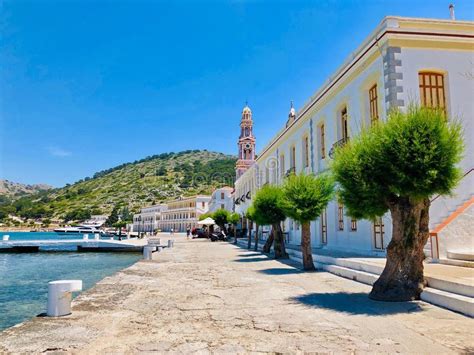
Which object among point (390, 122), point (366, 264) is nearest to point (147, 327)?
point (390, 122)

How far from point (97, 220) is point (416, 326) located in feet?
422

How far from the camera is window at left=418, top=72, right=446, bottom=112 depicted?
1264 centimetres

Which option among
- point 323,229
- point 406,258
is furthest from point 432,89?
point 323,229

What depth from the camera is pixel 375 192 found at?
7410mm

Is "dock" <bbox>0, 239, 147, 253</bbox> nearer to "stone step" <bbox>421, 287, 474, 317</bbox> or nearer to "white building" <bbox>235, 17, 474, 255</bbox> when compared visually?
"white building" <bbox>235, 17, 474, 255</bbox>

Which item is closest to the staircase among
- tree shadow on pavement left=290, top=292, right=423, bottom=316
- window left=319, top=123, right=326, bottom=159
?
tree shadow on pavement left=290, top=292, right=423, bottom=316

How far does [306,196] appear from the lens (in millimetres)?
12172

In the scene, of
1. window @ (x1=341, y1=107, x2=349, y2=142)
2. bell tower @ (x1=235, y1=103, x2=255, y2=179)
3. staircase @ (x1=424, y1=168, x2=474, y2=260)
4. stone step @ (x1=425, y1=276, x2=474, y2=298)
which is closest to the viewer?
stone step @ (x1=425, y1=276, x2=474, y2=298)

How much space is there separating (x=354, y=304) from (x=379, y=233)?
7.13m

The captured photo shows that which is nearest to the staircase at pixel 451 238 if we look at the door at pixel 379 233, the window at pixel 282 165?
the door at pixel 379 233

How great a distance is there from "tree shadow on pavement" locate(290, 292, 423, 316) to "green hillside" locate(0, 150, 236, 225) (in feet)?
355

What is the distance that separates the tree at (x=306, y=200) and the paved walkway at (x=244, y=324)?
10.6ft

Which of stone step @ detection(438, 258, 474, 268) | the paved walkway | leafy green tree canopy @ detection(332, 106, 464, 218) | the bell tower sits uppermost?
the bell tower

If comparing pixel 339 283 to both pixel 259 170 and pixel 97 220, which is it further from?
pixel 97 220
